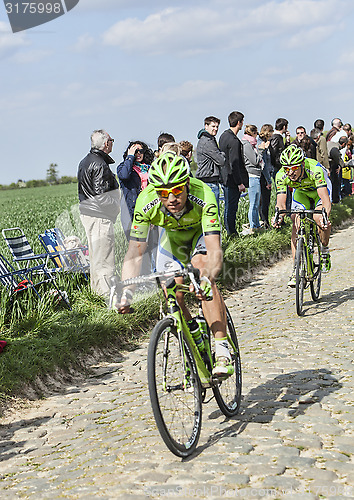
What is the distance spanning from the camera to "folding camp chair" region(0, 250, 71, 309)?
985 centimetres

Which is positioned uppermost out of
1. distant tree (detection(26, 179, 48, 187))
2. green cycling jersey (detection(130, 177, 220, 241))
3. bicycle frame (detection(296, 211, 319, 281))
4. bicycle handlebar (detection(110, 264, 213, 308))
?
distant tree (detection(26, 179, 48, 187))

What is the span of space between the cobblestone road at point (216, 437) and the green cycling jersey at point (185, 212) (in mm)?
1584

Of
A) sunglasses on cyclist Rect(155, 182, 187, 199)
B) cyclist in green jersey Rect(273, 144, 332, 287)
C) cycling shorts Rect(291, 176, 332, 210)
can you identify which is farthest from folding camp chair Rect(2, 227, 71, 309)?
sunglasses on cyclist Rect(155, 182, 187, 199)

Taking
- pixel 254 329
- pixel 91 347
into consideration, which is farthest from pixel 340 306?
pixel 91 347

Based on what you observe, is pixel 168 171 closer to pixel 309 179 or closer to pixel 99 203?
pixel 99 203

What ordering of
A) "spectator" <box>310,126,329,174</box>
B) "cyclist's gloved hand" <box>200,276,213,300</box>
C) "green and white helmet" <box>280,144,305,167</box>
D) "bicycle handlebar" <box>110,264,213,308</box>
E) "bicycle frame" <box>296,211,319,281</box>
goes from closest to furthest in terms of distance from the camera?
"bicycle handlebar" <box>110,264,213,308</box> < "cyclist's gloved hand" <box>200,276,213,300</box> < "green and white helmet" <box>280,144,305,167</box> < "bicycle frame" <box>296,211,319,281</box> < "spectator" <box>310,126,329,174</box>

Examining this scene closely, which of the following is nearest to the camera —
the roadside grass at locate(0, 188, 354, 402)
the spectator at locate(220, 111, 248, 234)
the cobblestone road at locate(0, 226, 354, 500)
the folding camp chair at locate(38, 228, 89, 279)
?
the cobblestone road at locate(0, 226, 354, 500)

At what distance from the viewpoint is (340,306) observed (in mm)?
10547

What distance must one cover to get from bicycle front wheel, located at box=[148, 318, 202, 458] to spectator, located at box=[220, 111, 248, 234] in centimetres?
970

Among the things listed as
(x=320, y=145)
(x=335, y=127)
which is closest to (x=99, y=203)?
(x=320, y=145)

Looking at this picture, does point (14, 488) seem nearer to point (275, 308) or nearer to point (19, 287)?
point (19, 287)

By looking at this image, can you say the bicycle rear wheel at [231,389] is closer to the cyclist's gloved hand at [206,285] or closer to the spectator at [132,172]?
the cyclist's gloved hand at [206,285]

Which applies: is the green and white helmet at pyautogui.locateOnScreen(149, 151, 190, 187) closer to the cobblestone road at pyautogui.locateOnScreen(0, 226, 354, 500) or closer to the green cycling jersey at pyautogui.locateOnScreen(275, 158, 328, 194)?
the cobblestone road at pyautogui.locateOnScreen(0, 226, 354, 500)

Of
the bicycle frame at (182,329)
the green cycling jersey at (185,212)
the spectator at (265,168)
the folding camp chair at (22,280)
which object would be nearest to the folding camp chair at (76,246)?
the folding camp chair at (22,280)
